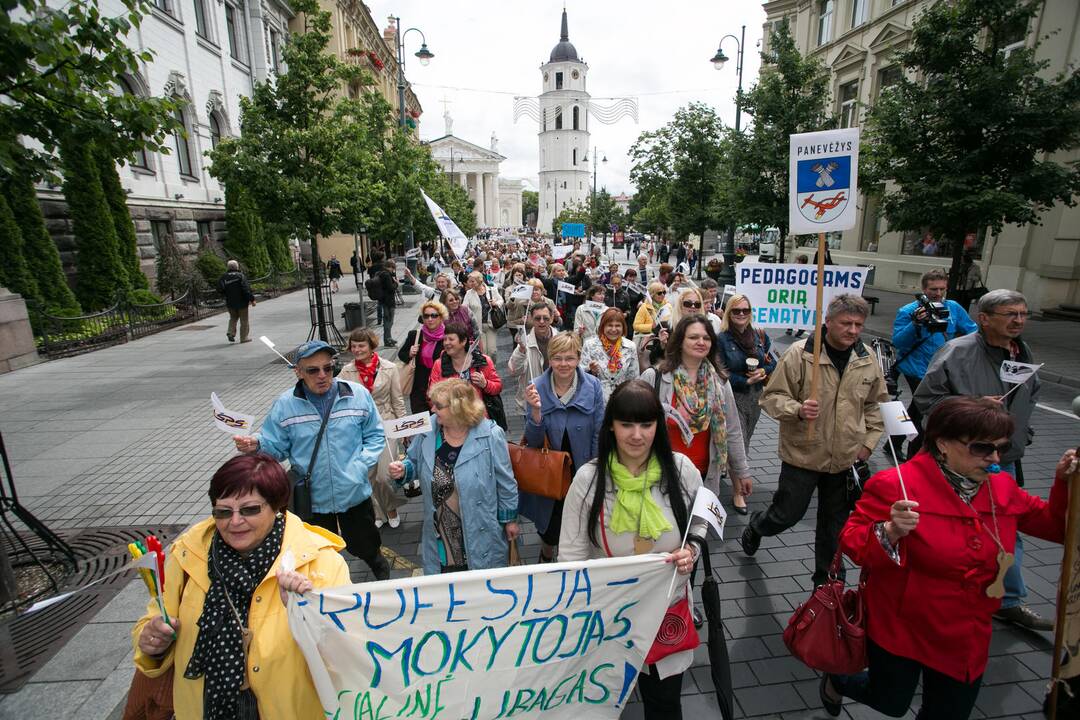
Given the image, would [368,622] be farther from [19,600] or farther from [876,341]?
[876,341]

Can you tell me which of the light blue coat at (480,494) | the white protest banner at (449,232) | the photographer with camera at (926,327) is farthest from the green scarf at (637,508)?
the white protest banner at (449,232)

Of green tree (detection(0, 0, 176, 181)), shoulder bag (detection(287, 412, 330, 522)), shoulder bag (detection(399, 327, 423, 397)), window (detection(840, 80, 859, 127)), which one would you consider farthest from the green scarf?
window (detection(840, 80, 859, 127))

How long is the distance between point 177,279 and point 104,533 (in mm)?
15374

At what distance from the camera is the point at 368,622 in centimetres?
220

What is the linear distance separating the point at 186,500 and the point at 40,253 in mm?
11232

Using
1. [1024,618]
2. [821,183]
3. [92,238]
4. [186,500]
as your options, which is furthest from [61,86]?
[92,238]

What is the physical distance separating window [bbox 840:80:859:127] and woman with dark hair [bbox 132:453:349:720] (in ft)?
89.3

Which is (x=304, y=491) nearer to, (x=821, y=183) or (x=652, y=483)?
(x=652, y=483)

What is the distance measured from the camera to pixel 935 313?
542cm

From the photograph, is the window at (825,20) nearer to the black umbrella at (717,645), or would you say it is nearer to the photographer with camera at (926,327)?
the photographer with camera at (926,327)

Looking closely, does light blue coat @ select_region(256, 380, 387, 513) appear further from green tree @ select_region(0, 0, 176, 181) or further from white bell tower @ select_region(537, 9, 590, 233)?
white bell tower @ select_region(537, 9, 590, 233)

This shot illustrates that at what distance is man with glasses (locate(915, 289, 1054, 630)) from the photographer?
11.7ft

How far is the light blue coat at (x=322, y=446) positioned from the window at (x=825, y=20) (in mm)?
30114

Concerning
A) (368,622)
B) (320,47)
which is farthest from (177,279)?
(368,622)
